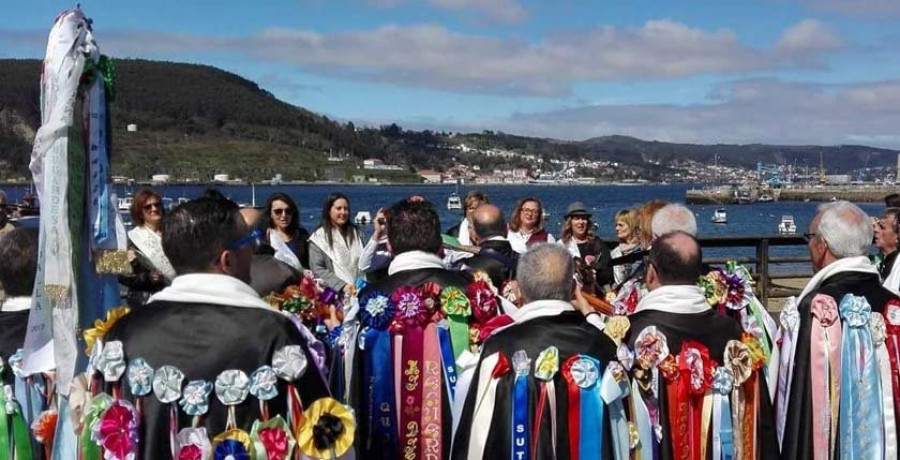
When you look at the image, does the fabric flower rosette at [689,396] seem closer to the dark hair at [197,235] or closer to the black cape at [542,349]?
the black cape at [542,349]

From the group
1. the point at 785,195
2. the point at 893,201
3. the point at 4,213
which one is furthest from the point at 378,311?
the point at 785,195

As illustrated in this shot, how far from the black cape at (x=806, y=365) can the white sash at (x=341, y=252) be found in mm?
3672

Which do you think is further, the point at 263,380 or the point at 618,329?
the point at 618,329

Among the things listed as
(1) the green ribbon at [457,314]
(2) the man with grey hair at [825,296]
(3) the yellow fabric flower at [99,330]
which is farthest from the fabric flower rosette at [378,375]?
(2) the man with grey hair at [825,296]

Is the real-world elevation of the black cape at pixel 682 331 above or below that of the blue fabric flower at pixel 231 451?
above

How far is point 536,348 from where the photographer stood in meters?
4.04

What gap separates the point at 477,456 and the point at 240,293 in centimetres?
138

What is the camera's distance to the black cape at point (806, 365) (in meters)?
4.97

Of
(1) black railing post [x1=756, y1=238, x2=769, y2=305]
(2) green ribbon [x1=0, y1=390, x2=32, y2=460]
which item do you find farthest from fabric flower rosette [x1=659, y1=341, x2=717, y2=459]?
(1) black railing post [x1=756, y1=238, x2=769, y2=305]

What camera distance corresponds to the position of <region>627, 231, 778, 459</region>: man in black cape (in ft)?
14.7

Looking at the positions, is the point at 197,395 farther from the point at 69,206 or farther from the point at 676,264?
the point at 676,264

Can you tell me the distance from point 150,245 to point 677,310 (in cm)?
403

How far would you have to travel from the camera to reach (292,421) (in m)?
3.40

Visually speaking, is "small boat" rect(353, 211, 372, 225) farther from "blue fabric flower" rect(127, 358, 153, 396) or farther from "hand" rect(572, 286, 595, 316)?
"blue fabric flower" rect(127, 358, 153, 396)
